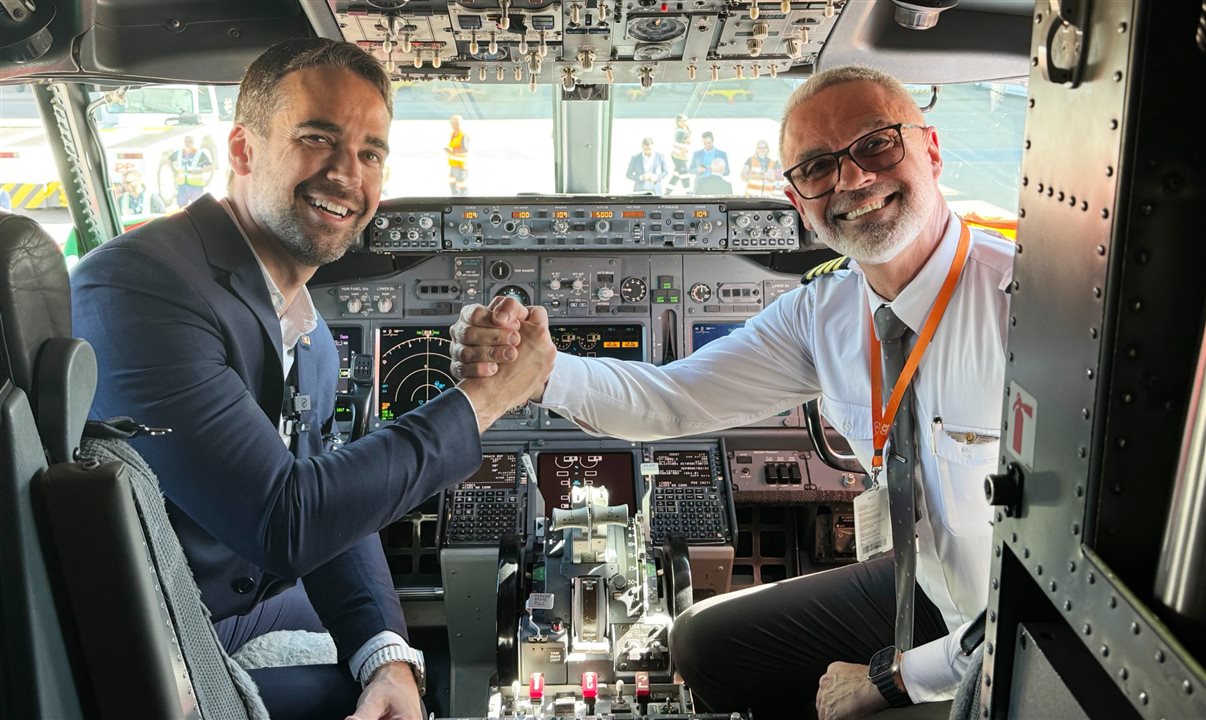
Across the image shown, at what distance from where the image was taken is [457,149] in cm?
515

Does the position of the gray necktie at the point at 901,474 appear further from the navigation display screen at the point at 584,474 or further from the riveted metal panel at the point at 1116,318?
the navigation display screen at the point at 584,474

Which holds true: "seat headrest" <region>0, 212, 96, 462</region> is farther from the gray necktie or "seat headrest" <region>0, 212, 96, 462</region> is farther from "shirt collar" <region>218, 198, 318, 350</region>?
the gray necktie

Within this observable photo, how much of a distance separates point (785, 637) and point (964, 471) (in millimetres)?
650

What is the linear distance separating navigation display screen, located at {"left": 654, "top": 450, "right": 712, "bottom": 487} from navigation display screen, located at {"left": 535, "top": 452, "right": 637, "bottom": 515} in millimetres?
117

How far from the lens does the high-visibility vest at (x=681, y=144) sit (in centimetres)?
517

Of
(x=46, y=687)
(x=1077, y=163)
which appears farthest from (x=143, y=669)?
(x=1077, y=163)

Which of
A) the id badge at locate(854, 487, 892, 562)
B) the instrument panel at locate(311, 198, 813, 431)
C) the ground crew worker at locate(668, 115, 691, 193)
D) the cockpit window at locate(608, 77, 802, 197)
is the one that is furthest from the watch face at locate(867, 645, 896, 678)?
the ground crew worker at locate(668, 115, 691, 193)

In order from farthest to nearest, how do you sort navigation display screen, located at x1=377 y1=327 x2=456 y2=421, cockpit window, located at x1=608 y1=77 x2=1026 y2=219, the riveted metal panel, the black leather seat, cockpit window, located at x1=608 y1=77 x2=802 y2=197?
cockpit window, located at x1=608 y1=77 x2=802 y2=197 → cockpit window, located at x1=608 y1=77 x2=1026 y2=219 → navigation display screen, located at x1=377 y1=327 x2=456 y2=421 → the black leather seat → the riveted metal panel

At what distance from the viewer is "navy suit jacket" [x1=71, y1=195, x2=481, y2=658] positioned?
1.53 m

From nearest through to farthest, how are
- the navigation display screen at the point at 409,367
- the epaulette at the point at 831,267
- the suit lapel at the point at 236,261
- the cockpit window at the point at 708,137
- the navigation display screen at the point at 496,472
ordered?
the suit lapel at the point at 236,261
the epaulette at the point at 831,267
the navigation display screen at the point at 496,472
the navigation display screen at the point at 409,367
the cockpit window at the point at 708,137

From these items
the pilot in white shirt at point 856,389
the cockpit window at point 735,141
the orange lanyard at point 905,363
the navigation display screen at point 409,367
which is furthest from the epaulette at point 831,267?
the navigation display screen at point 409,367

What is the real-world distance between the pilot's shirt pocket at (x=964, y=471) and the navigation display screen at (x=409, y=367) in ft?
7.22

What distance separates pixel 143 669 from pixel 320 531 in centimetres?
53

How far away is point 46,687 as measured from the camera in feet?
3.26
